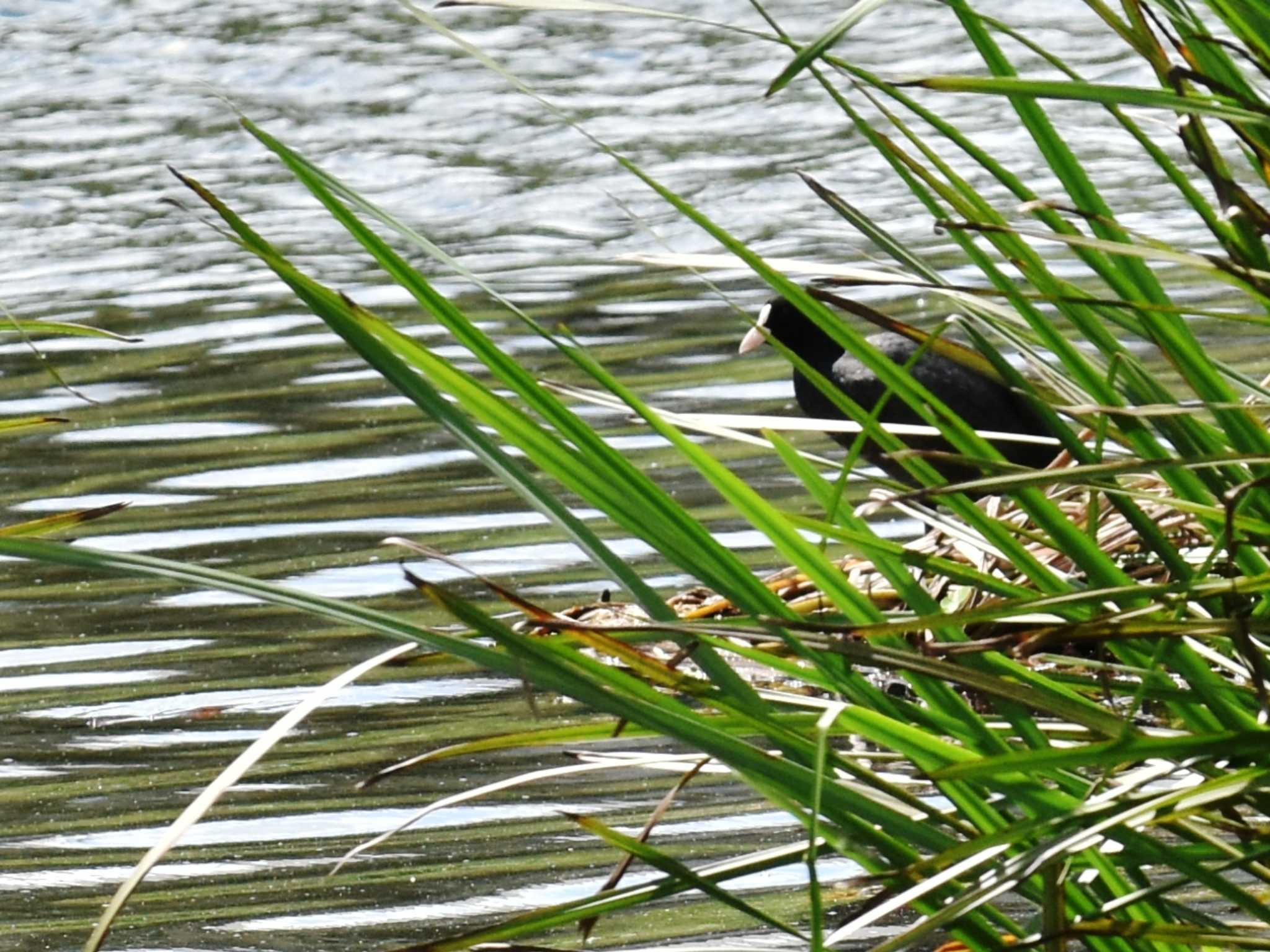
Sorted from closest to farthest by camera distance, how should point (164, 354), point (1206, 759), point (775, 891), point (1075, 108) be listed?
point (1206, 759)
point (775, 891)
point (164, 354)
point (1075, 108)

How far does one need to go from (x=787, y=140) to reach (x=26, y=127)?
332 centimetres

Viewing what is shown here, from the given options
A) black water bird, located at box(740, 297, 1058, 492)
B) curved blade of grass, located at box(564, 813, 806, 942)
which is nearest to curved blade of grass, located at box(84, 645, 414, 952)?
curved blade of grass, located at box(564, 813, 806, 942)

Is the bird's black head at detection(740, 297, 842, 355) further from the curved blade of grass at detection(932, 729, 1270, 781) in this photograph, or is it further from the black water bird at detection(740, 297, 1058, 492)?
the curved blade of grass at detection(932, 729, 1270, 781)

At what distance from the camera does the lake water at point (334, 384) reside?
268cm

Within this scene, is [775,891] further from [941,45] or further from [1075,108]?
[941,45]

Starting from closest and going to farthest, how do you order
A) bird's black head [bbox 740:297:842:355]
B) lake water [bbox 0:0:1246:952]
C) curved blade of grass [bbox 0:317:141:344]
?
curved blade of grass [bbox 0:317:141:344]
lake water [bbox 0:0:1246:952]
bird's black head [bbox 740:297:842:355]

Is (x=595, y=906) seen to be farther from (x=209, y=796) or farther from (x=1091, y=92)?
(x=1091, y=92)

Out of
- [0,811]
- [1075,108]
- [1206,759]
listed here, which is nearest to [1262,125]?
[1206,759]

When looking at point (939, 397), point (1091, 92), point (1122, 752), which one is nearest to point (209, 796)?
point (1122, 752)

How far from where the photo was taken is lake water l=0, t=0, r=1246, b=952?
268 centimetres

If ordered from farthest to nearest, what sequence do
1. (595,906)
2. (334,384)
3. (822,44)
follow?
1. (334,384)
2. (595,906)
3. (822,44)

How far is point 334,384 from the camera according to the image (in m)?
5.73

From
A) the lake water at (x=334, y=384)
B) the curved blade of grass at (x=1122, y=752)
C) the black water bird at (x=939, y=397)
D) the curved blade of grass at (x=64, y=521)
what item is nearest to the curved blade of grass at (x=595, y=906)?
the curved blade of grass at (x=1122, y=752)

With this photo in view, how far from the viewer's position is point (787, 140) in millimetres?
9594
